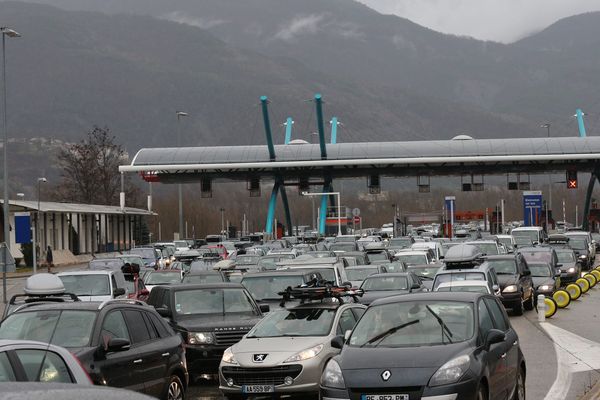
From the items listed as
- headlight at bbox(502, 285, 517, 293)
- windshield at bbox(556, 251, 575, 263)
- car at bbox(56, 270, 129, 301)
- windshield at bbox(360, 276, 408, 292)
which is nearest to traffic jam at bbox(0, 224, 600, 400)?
car at bbox(56, 270, 129, 301)

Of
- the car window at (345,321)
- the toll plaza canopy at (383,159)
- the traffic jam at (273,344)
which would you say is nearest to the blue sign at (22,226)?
the traffic jam at (273,344)

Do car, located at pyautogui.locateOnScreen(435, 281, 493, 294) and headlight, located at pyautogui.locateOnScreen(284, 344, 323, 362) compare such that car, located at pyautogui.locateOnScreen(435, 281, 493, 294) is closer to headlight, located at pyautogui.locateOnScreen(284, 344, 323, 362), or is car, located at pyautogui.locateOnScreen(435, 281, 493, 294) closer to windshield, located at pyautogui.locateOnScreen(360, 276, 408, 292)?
windshield, located at pyautogui.locateOnScreen(360, 276, 408, 292)

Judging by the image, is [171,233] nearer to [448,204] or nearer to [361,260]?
[448,204]

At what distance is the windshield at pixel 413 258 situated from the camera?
41.4 metres

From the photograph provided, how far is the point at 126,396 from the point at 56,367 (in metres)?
3.91

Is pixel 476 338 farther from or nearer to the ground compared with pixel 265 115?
nearer to the ground

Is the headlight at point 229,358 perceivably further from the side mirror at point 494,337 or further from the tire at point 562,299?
the tire at point 562,299

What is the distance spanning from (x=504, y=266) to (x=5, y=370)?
25582 mm

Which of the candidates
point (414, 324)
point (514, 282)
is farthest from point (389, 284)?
point (414, 324)

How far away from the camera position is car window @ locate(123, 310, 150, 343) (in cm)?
1312

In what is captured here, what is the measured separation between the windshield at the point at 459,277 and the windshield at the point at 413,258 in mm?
13247

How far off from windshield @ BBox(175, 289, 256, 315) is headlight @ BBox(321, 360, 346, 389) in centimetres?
730

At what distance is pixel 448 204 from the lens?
96.1 meters

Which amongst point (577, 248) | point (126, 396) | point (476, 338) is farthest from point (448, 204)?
point (126, 396)
